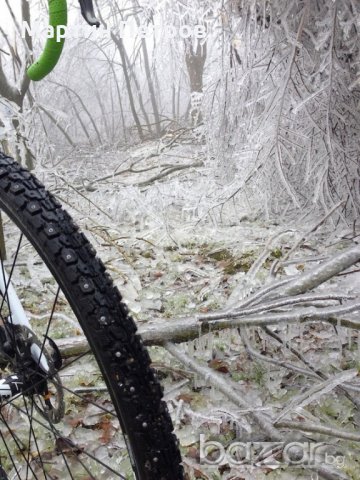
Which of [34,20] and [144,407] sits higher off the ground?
[34,20]

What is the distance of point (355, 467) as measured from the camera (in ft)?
4.10

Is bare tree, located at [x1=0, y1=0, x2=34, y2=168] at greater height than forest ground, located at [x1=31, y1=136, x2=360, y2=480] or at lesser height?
greater

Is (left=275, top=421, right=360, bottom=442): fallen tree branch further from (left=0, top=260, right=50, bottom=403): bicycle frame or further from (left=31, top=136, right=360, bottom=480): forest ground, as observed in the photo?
(left=0, top=260, right=50, bottom=403): bicycle frame

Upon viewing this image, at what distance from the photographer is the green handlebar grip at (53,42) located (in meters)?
0.81

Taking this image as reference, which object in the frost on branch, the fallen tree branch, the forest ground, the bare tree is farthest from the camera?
the bare tree

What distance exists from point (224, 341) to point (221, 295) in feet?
1.90

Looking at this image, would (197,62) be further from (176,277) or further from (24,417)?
(24,417)

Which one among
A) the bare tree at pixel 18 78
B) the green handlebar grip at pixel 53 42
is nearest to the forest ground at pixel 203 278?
the bare tree at pixel 18 78

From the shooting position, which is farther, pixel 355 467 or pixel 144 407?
pixel 355 467

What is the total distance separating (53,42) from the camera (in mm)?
842

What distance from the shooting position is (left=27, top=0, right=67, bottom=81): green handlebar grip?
809 millimetres

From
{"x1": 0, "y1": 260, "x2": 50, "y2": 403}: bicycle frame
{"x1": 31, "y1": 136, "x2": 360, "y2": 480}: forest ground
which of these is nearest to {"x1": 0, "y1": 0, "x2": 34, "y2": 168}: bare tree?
{"x1": 31, "y1": 136, "x2": 360, "y2": 480}: forest ground

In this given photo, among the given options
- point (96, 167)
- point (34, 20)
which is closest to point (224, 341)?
point (34, 20)

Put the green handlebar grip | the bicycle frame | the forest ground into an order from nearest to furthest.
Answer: the green handlebar grip < the bicycle frame < the forest ground
